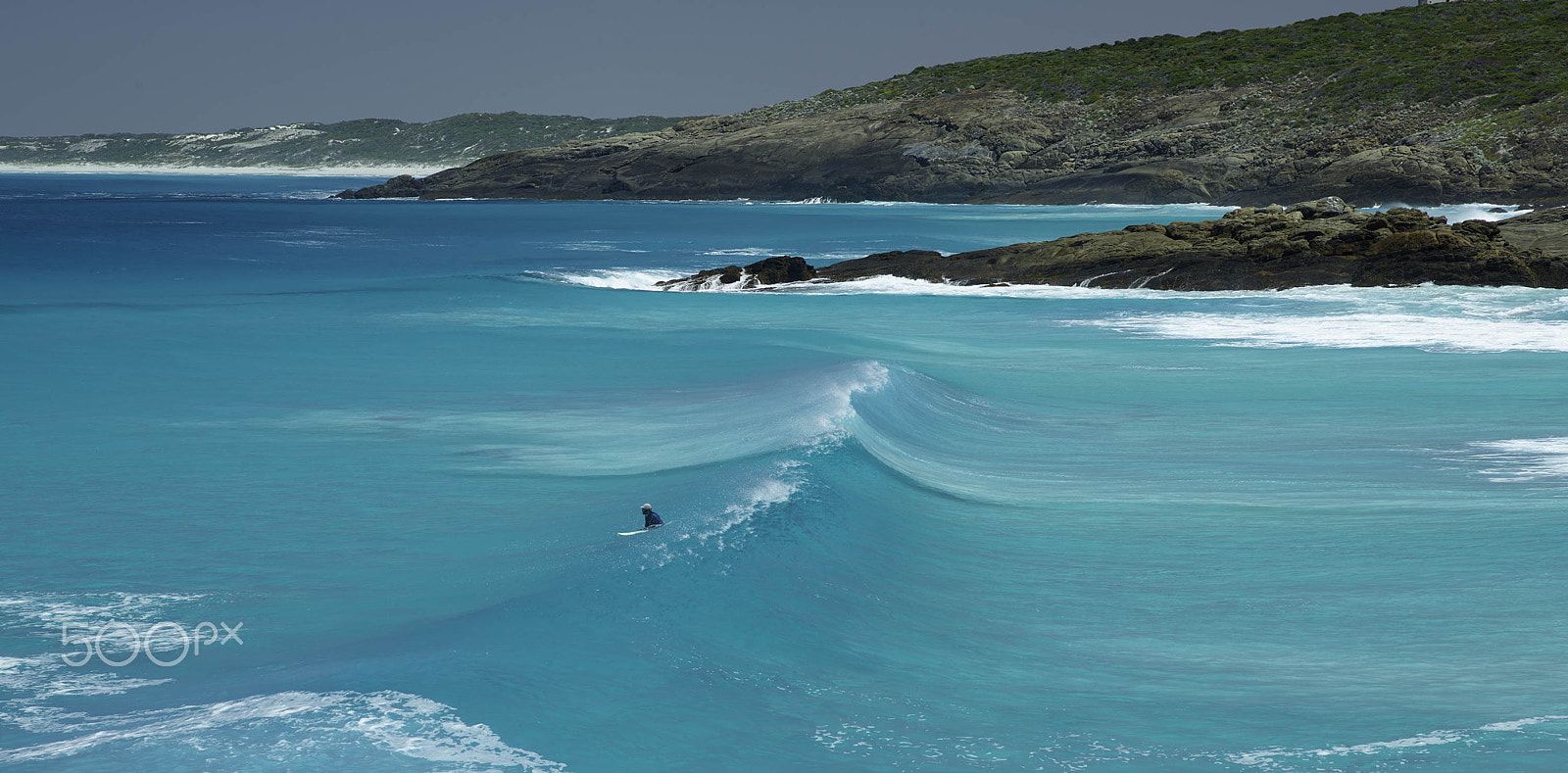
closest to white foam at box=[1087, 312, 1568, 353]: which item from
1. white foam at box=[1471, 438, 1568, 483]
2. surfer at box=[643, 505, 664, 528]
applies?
white foam at box=[1471, 438, 1568, 483]

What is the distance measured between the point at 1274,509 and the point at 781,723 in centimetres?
693

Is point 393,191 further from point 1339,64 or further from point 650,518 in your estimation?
point 650,518

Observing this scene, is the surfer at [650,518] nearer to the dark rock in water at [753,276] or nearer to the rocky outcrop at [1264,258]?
the rocky outcrop at [1264,258]

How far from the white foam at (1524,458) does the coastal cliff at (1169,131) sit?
61.8 metres

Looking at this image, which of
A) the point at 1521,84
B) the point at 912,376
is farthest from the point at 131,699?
the point at 1521,84

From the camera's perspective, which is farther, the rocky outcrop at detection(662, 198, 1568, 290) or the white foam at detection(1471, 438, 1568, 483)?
the rocky outcrop at detection(662, 198, 1568, 290)

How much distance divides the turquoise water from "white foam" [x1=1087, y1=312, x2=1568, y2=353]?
0.22 meters

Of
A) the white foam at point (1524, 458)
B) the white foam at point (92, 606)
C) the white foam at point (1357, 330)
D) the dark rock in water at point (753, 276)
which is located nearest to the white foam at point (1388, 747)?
the white foam at point (1524, 458)

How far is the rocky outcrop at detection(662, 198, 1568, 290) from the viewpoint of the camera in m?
33.8

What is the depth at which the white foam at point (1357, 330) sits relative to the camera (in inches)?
972

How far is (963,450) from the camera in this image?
16.3 meters

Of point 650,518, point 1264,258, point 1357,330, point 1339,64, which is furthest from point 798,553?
point 1339,64

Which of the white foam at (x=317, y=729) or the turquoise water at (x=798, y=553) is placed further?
the turquoise water at (x=798, y=553)

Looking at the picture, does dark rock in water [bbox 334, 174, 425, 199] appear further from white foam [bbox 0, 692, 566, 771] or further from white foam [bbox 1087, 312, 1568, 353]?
white foam [bbox 0, 692, 566, 771]
